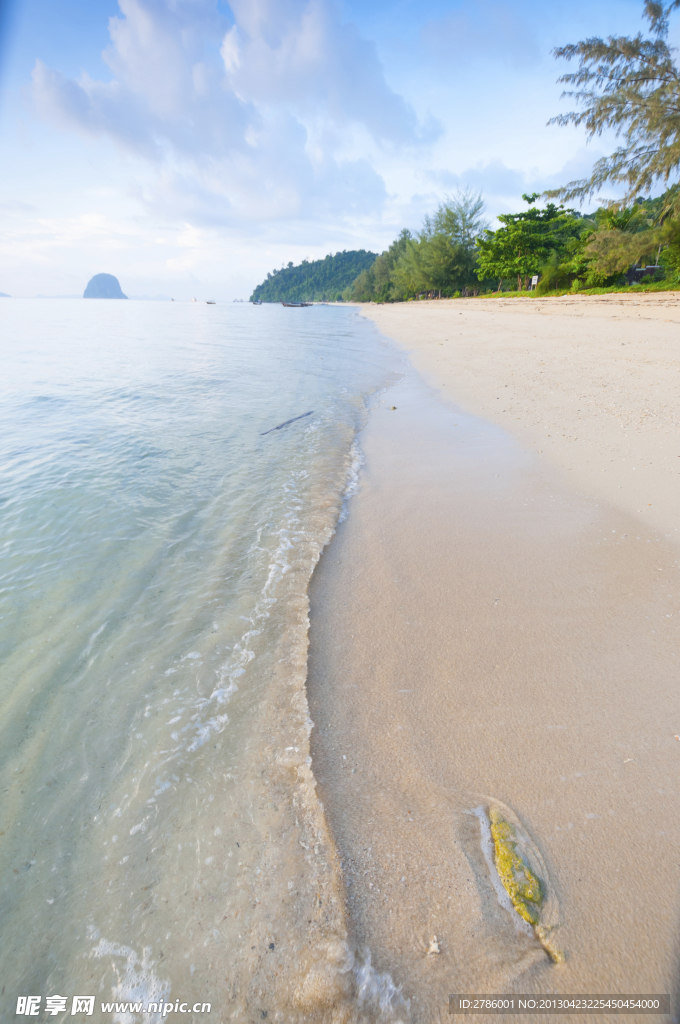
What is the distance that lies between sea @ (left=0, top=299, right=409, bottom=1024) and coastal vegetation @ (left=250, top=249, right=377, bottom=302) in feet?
502

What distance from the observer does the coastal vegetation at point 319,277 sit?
511ft

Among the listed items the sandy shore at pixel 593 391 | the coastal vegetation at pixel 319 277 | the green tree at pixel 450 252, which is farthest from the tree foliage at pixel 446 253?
the coastal vegetation at pixel 319 277

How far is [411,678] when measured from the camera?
2.33m

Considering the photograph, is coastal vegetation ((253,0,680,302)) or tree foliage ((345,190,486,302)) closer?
coastal vegetation ((253,0,680,302))

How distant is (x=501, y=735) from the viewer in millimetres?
1974

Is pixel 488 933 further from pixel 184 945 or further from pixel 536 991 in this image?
pixel 184 945

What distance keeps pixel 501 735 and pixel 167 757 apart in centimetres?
163

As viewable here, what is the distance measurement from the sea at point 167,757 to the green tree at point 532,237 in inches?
1570

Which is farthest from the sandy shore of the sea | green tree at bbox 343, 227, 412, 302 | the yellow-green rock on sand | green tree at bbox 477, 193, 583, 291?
green tree at bbox 343, 227, 412, 302

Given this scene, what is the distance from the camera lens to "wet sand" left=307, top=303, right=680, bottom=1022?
4.37ft

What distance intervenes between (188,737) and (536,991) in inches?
65.4

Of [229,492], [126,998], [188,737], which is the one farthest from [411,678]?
[229,492]

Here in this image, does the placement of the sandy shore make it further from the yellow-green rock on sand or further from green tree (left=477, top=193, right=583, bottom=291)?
green tree (left=477, top=193, right=583, bottom=291)

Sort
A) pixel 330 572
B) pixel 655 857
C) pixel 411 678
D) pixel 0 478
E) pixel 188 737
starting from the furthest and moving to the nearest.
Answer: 1. pixel 0 478
2. pixel 330 572
3. pixel 411 678
4. pixel 188 737
5. pixel 655 857
